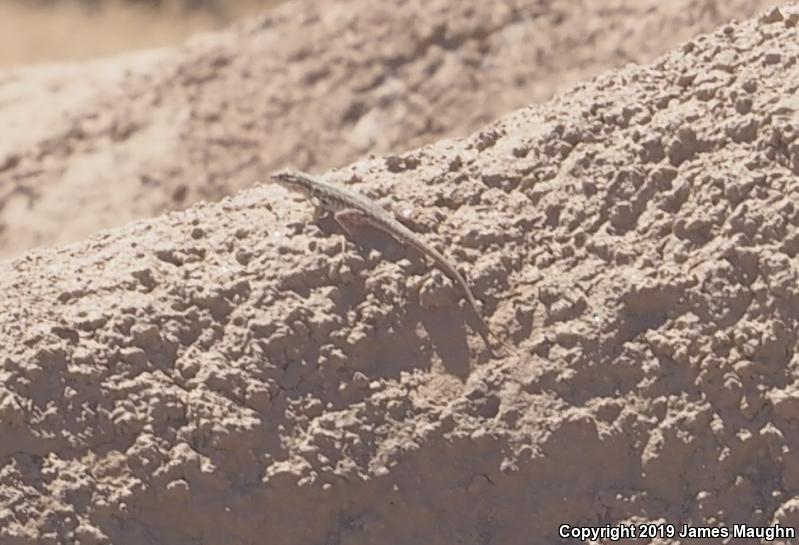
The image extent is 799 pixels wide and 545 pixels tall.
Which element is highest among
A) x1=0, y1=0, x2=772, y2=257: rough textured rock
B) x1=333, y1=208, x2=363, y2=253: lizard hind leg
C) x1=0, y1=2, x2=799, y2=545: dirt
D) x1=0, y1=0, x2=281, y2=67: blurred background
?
x1=0, y1=0, x2=281, y2=67: blurred background

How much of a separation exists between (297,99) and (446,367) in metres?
4.74

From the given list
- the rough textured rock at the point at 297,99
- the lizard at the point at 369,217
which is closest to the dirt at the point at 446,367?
the lizard at the point at 369,217

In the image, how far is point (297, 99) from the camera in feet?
27.9

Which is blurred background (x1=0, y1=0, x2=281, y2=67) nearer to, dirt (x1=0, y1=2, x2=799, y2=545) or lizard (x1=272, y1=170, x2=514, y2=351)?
lizard (x1=272, y1=170, x2=514, y2=351)

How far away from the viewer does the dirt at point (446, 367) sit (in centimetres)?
381

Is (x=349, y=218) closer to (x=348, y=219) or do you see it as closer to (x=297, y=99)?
(x=348, y=219)

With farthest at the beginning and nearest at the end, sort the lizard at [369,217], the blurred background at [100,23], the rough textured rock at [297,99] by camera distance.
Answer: the blurred background at [100,23] → the rough textured rock at [297,99] → the lizard at [369,217]

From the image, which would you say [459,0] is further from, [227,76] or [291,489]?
[291,489]

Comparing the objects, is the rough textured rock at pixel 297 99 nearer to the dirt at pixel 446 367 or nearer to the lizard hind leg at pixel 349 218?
the dirt at pixel 446 367

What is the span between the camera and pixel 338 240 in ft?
13.5

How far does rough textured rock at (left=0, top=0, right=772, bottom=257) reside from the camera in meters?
8.11

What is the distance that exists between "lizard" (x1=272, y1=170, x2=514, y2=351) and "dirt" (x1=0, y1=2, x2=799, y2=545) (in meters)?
0.04

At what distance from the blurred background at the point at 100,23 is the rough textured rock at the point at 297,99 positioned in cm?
488

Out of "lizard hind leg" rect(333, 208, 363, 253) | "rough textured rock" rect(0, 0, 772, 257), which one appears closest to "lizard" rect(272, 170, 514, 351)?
"lizard hind leg" rect(333, 208, 363, 253)
